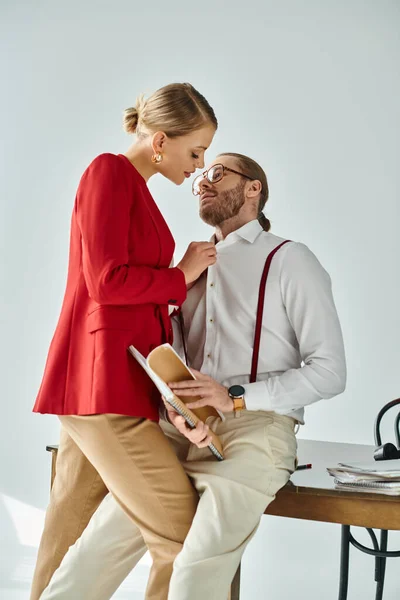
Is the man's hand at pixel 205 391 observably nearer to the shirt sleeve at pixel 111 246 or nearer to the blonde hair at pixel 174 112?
the shirt sleeve at pixel 111 246

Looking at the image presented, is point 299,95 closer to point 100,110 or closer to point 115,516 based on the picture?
point 100,110

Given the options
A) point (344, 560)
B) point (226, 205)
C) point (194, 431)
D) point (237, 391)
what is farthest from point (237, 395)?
point (344, 560)

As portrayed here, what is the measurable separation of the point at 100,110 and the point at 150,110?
125 inches

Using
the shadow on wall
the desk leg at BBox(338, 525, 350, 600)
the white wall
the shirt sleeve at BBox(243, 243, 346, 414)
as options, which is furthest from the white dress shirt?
the shadow on wall

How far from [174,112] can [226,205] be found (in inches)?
21.4

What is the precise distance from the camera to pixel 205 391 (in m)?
2.04

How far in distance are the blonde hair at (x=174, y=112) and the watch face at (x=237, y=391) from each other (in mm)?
696

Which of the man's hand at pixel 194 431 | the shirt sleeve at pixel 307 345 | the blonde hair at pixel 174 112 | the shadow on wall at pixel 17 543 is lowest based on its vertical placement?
the shadow on wall at pixel 17 543

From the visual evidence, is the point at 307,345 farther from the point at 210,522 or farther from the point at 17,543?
the point at 17,543

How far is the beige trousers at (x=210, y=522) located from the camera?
186cm

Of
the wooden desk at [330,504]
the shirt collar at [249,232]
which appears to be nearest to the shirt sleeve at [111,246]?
the shirt collar at [249,232]

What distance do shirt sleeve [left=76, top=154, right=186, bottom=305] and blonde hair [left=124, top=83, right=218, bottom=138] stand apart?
17 centimetres

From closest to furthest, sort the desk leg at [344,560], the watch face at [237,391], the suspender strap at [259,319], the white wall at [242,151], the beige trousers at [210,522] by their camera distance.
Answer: the beige trousers at [210,522] < the watch face at [237,391] < the suspender strap at [259,319] < the desk leg at [344,560] < the white wall at [242,151]

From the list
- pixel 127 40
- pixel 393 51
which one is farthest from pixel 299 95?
pixel 127 40
